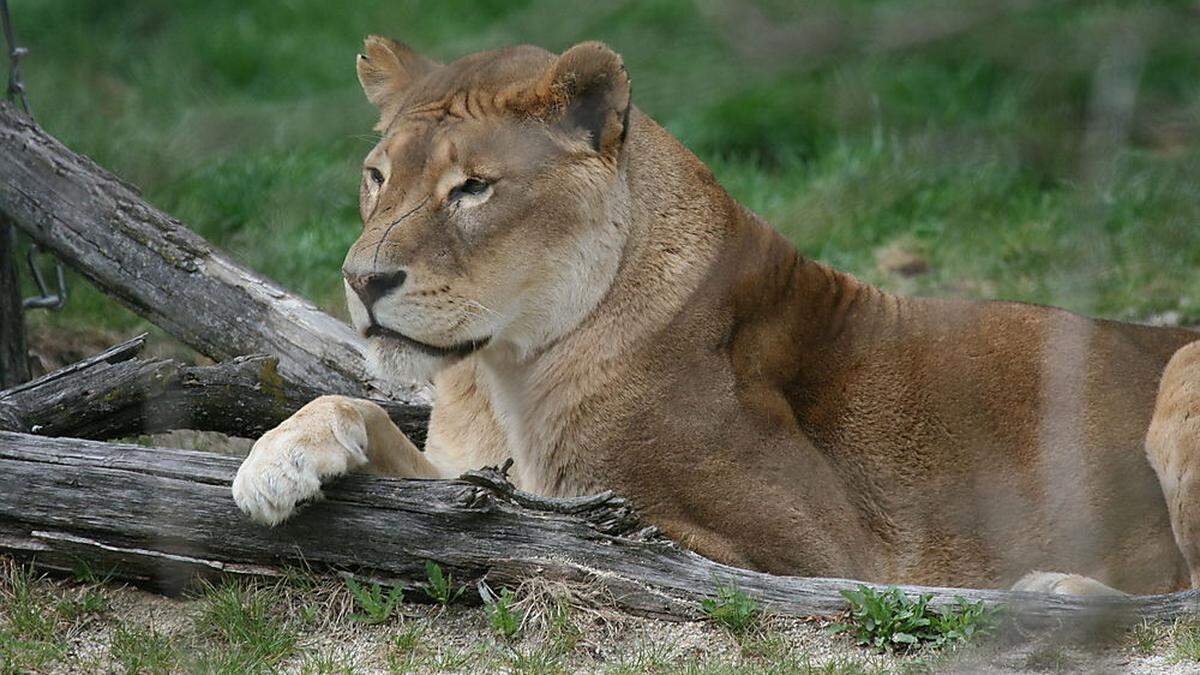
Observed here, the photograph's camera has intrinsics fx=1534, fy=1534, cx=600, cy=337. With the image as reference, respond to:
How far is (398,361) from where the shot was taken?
3875 millimetres

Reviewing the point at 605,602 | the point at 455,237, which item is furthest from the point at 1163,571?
the point at 455,237

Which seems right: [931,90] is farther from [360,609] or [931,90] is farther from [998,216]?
[998,216]

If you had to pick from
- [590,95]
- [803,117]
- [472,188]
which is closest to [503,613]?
[472,188]

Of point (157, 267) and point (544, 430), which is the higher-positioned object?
point (157, 267)

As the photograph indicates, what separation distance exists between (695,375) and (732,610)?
0.70 metres

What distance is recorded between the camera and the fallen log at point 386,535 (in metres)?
3.75

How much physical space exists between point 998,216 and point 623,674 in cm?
487

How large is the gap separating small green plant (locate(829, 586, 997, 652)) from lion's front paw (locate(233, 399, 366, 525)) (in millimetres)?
1277

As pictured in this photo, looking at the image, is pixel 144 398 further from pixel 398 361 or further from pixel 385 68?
pixel 385 68

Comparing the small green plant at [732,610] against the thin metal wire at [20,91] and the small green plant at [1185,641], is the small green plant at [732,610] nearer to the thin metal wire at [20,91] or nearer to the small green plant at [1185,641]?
the small green plant at [1185,641]

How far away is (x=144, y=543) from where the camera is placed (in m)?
3.79

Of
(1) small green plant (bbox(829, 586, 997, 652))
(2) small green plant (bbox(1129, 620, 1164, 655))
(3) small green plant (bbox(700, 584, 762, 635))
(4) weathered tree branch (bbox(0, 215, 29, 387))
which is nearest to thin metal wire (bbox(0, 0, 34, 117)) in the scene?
(4) weathered tree branch (bbox(0, 215, 29, 387))

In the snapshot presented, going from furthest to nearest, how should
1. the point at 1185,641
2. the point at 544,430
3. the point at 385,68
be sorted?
the point at 385,68 < the point at 544,430 < the point at 1185,641

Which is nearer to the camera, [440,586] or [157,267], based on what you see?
[440,586]
